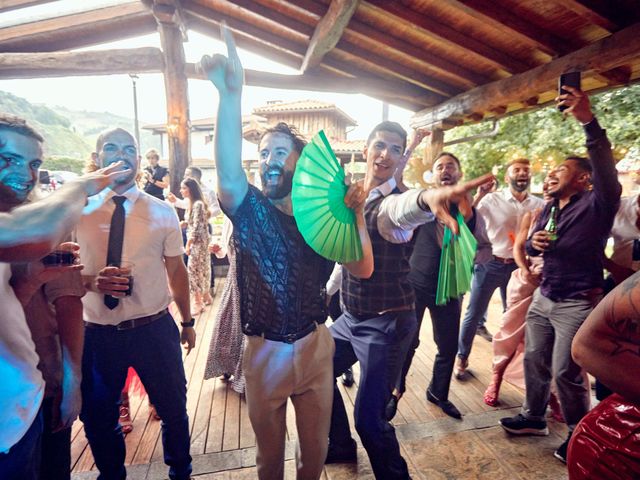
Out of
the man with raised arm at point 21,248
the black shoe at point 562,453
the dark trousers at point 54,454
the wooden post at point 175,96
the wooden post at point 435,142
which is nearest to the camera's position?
the man with raised arm at point 21,248

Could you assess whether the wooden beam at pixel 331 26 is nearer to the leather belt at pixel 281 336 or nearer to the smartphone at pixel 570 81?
the smartphone at pixel 570 81

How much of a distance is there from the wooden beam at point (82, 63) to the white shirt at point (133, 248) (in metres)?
4.93

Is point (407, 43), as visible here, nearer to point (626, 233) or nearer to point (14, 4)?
point (626, 233)

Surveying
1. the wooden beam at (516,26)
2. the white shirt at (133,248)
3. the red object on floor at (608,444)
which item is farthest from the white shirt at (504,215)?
the white shirt at (133,248)

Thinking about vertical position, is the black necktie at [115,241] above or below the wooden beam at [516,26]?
below

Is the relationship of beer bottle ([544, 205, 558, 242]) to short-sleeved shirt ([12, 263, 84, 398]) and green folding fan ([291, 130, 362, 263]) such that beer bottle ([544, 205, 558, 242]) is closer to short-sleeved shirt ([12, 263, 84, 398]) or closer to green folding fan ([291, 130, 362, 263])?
green folding fan ([291, 130, 362, 263])

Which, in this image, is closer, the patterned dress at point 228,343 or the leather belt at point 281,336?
the leather belt at point 281,336

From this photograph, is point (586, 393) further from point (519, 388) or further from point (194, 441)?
point (194, 441)

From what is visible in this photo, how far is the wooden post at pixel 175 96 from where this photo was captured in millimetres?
5543

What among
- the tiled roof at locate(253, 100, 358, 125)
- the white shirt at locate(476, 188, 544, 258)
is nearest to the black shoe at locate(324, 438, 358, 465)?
the white shirt at locate(476, 188, 544, 258)

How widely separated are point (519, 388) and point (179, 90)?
643cm

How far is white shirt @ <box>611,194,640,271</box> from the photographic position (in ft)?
8.78

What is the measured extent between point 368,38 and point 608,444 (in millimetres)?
4786

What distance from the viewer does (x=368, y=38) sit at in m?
4.41
